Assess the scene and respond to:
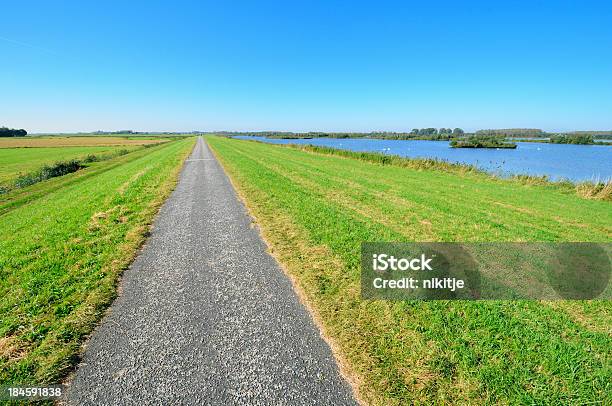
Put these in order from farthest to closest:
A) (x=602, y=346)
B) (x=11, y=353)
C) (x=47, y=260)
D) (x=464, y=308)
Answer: (x=47, y=260) → (x=464, y=308) → (x=602, y=346) → (x=11, y=353)

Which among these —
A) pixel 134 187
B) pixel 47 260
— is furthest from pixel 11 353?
pixel 134 187

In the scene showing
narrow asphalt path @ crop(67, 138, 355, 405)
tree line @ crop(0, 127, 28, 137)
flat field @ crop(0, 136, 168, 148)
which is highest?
tree line @ crop(0, 127, 28, 137)

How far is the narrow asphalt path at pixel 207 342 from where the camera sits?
299 cm

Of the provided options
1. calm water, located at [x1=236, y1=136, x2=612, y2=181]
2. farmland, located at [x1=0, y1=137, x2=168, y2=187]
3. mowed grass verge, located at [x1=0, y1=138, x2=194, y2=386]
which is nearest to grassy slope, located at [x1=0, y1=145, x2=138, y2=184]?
farmland, located at [x1=0, y1=137, x2=168, y2=187]

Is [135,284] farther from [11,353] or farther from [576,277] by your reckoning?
[576,277]

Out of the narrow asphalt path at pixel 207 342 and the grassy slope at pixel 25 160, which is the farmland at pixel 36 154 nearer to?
the grassy slope at pixel 25 160

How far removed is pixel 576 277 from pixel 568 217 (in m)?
6.73

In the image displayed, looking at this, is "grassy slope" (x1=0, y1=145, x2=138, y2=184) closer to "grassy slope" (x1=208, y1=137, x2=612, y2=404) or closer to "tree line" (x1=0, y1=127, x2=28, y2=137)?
"grassy slope" (x1=208, y1=137, x2=612, y2=404)

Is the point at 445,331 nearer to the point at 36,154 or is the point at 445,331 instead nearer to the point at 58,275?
the point at 58,275

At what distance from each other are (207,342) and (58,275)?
400cm

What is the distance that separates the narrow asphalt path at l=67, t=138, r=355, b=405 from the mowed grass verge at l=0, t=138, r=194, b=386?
0.31 meters

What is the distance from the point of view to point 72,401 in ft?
9.53

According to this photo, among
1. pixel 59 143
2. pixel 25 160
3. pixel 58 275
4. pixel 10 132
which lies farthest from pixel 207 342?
pixel 10 132

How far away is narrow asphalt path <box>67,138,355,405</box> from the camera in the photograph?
2.99 m
